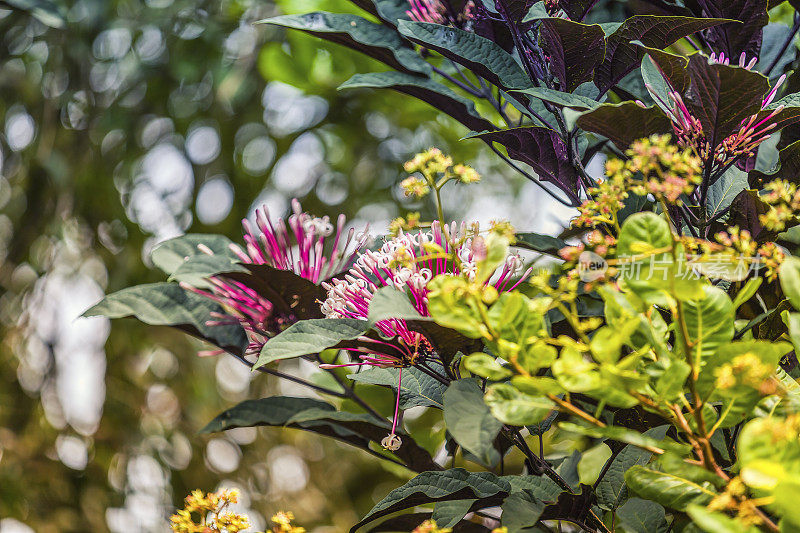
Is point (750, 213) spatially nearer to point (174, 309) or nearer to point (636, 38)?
point (636, 38)

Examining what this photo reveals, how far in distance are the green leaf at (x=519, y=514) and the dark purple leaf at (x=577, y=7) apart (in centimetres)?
24

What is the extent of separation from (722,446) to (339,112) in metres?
1.10

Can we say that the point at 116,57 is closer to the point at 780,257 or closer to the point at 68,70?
the point at 68,70

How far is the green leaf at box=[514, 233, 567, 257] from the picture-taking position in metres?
0.28

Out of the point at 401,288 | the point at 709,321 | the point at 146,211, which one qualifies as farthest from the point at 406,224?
the point at 146,211

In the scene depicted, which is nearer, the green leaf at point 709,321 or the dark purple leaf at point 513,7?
the green leaf at point 709,321

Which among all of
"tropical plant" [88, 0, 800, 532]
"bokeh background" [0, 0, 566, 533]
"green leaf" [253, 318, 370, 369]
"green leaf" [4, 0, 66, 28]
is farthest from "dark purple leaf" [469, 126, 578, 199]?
"bokeh background" [0, 0, 566, 533]

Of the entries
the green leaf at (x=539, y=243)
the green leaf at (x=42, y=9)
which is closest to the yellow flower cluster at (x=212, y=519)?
the green leaf at (x=539, y=243)

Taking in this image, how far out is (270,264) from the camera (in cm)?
36

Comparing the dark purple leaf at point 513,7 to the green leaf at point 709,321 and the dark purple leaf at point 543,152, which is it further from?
the green leaf at point 709,321

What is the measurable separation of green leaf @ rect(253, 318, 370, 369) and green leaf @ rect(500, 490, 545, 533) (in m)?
0.09

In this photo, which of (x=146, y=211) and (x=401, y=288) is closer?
(x=401, y=288)

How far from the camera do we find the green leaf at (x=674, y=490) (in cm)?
18

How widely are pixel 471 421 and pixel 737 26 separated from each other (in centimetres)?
28
